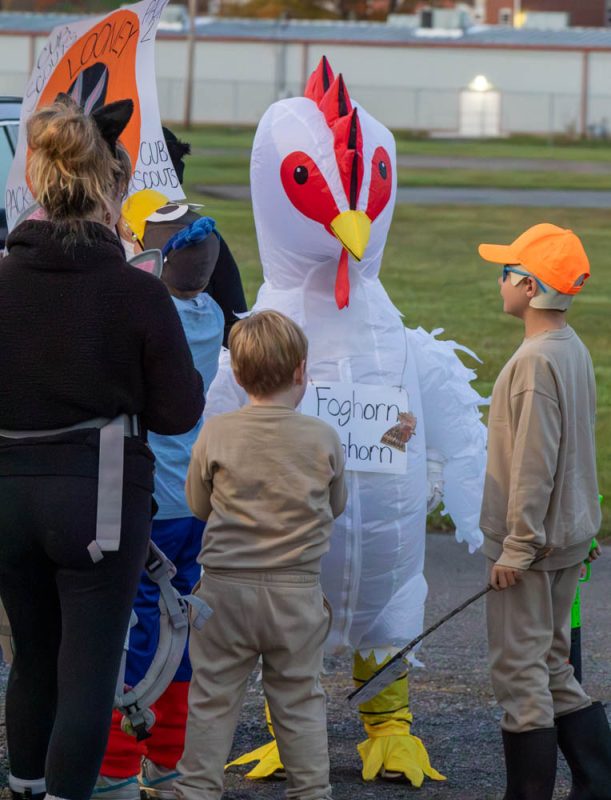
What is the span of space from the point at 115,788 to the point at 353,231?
5.20 ft

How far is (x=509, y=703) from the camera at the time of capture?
337 centimetres

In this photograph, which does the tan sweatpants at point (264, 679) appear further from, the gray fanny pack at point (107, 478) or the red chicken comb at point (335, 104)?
the red chicken comb at point (335, 104)

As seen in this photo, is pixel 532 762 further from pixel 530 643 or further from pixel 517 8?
pixel 517 8

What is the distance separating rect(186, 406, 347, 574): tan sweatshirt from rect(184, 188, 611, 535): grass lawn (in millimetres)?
3525

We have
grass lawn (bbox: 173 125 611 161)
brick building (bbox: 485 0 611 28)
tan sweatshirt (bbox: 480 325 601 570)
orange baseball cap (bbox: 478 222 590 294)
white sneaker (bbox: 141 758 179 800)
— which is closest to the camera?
tan sweatshirt (bbox: 480 325 601 570)

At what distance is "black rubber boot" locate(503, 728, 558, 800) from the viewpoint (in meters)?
3.34

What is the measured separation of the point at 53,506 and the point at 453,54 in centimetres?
5170

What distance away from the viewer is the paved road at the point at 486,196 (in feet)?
71.9

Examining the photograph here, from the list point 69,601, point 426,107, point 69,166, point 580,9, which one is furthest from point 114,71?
point 580,9

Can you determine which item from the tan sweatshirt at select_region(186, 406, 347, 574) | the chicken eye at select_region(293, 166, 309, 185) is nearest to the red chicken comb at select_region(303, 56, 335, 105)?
the chicken eye at select_region(293, 166, 309, 185)

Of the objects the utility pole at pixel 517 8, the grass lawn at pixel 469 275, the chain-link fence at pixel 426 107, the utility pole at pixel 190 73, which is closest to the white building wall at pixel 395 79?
the chain-link fence at pixel 426 107

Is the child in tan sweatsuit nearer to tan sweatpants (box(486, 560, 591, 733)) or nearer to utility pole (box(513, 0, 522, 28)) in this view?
tan sweatpants (box(486, 560, 591, 733))

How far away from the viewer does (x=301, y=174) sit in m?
3.75

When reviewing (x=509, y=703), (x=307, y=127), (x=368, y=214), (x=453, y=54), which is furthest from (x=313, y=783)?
(x=453, y=54)
